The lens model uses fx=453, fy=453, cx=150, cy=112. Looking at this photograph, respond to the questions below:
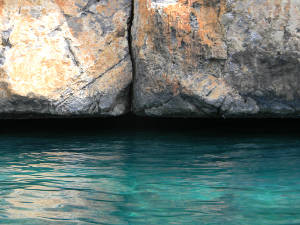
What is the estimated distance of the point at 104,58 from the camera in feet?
14.1

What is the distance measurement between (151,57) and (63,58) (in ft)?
2.69

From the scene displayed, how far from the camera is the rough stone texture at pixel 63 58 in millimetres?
4164

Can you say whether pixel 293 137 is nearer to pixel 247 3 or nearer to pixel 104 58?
pixel 247 3

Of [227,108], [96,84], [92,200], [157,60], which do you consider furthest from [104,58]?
[92,200]

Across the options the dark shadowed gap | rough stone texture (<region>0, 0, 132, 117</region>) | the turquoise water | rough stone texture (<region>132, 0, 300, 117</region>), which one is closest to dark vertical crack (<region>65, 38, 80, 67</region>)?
rough stone texture (<region>0, 0, 132, 117</region>)

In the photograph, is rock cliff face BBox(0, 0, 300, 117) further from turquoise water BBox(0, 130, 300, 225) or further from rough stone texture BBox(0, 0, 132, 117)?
turquoise water BBox(0, 130, 300, 225)

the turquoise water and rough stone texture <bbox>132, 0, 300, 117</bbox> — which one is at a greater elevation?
rough stone texture <bbox>132, 0, 300, 117</bbox>

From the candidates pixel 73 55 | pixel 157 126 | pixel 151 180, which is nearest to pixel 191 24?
pixel 73 55

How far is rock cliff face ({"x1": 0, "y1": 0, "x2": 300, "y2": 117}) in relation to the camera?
13.0 feet

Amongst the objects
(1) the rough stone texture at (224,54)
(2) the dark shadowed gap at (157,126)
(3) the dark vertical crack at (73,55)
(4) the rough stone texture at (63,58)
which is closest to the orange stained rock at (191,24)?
(1) the rough stone texture at (224,54)

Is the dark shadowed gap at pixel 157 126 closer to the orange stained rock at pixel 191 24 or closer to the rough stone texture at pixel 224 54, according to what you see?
the rough stone texture at pixel 224 54

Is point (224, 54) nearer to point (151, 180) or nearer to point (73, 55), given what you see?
point (73, 55)

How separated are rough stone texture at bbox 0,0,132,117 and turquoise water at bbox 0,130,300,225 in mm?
369

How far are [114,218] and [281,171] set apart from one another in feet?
4.38
